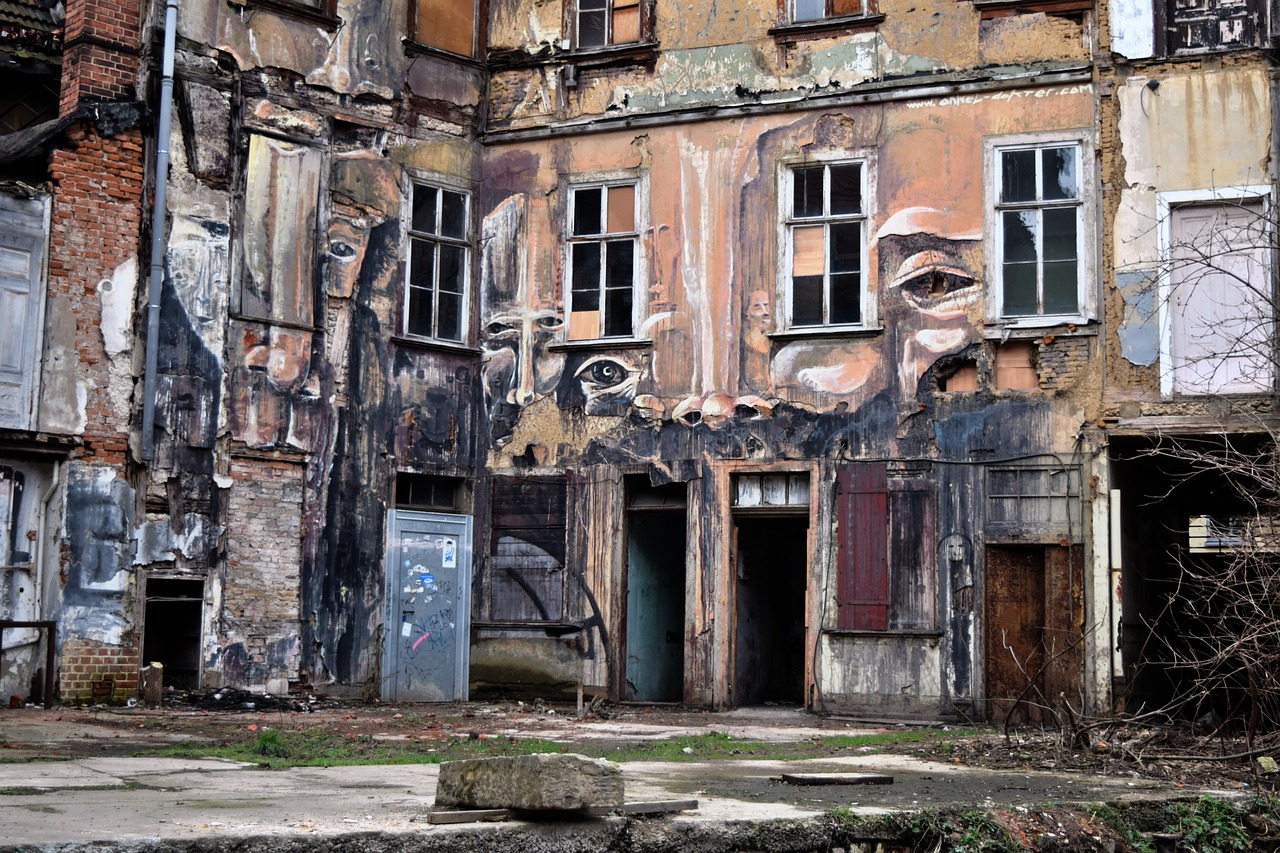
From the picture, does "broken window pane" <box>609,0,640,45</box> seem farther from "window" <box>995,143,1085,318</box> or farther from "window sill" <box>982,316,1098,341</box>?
"window sill" <box>982,316,1098,341</box>

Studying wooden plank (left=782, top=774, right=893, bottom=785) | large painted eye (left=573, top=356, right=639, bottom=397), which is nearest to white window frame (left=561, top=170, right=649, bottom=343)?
large painted eye (left=573, top=356, right=639, bottom=397)

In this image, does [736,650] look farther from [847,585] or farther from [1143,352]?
[1143,352]

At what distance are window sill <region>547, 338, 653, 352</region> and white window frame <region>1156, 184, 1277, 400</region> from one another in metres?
5.52

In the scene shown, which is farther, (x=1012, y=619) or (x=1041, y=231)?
(x=1041, y=231)

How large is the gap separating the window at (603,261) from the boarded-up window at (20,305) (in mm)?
5882

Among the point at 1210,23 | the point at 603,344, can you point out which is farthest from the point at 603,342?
the point at 1210,23

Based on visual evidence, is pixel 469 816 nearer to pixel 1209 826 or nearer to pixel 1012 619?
pixel 1209 826

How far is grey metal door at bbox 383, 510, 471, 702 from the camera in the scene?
17.0 metres

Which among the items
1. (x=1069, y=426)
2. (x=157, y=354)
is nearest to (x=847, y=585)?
(x=1069, y=426)

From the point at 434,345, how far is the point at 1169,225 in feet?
26.5

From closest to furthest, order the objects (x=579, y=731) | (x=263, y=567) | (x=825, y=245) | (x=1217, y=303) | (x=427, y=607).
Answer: (x=579, y=731) → (x=1217, y=303) → (x=263, y=567) → (x=825, y=245) → (x=427, y=607)

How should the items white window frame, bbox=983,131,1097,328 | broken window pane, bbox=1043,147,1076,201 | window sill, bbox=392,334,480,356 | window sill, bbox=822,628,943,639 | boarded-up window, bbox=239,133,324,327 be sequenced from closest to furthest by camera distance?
white window frame, bbox=983,131,1097,328 < window sill, bbox=822,628,943,639 < broken window pane, bbox=1043,147,1076,201 < boarded-up window, bbox=239,133,324,327 < window sill, bbox=392,334,480,356

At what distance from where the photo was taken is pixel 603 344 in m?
17.4

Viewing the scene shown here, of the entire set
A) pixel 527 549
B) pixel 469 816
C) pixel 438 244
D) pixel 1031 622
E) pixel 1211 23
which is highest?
pixel 1211 23
